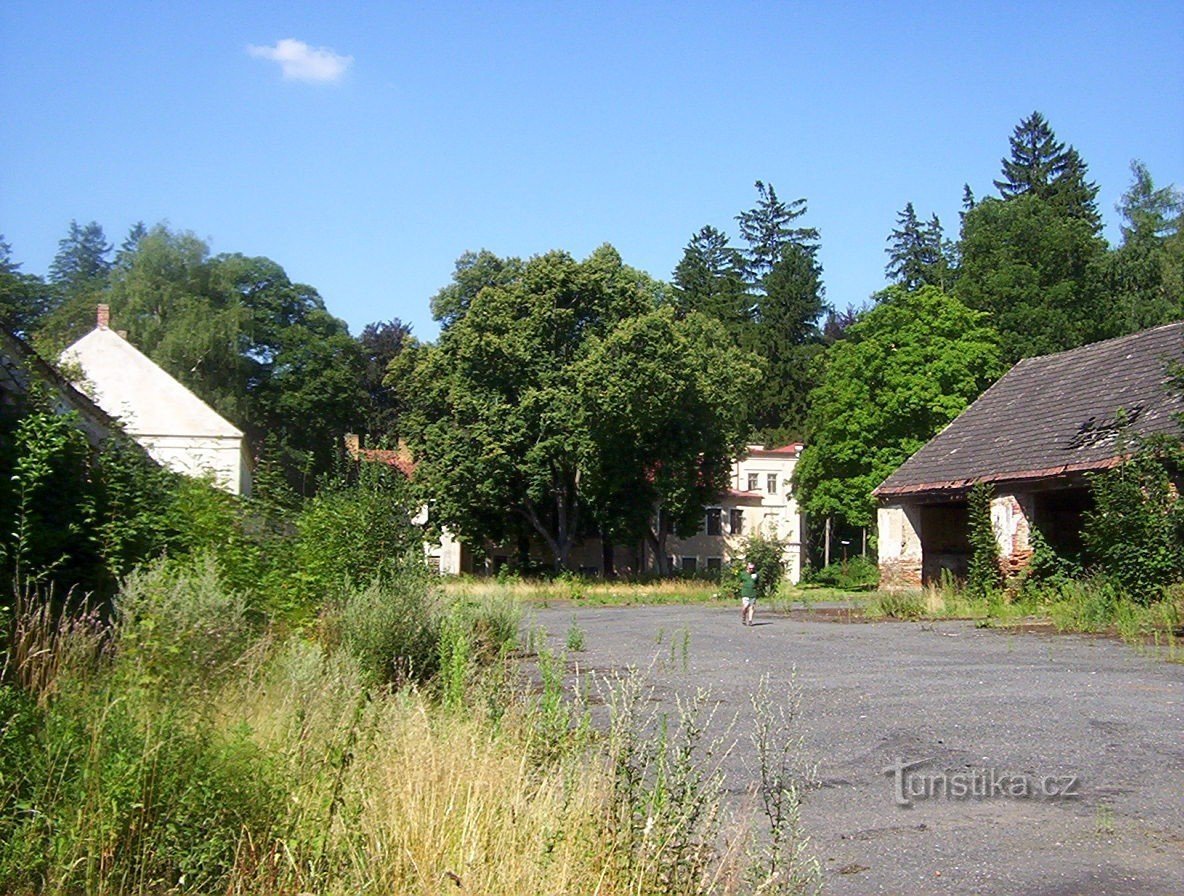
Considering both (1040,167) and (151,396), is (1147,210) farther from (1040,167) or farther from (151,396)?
(151,396)

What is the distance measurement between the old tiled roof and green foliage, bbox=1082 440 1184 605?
867mm

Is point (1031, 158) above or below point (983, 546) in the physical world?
above

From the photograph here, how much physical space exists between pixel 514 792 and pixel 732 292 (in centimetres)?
7141

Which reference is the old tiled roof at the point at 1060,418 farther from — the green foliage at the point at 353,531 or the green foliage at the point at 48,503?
the green foliage at the point at 48,503

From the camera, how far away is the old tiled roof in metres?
22.3

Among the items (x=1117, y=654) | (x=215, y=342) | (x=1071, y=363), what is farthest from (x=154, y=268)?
(x=1117, y=654)

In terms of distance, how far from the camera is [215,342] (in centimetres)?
4938

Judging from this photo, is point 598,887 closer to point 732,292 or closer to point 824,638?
point 824,638

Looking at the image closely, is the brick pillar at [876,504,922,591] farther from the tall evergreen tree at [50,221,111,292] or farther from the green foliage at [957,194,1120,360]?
the tall evergreen tree at [50,221,111,292]

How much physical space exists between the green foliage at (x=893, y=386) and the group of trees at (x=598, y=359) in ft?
0.32

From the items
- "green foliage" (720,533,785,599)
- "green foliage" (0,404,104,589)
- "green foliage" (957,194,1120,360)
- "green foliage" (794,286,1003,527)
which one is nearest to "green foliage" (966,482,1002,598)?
"green foliage" (0,404,104,589)

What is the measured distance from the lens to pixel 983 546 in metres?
24.2

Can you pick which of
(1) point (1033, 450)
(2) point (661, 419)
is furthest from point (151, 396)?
(1) point (1033, 450)

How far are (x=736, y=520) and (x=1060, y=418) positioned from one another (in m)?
40.5
